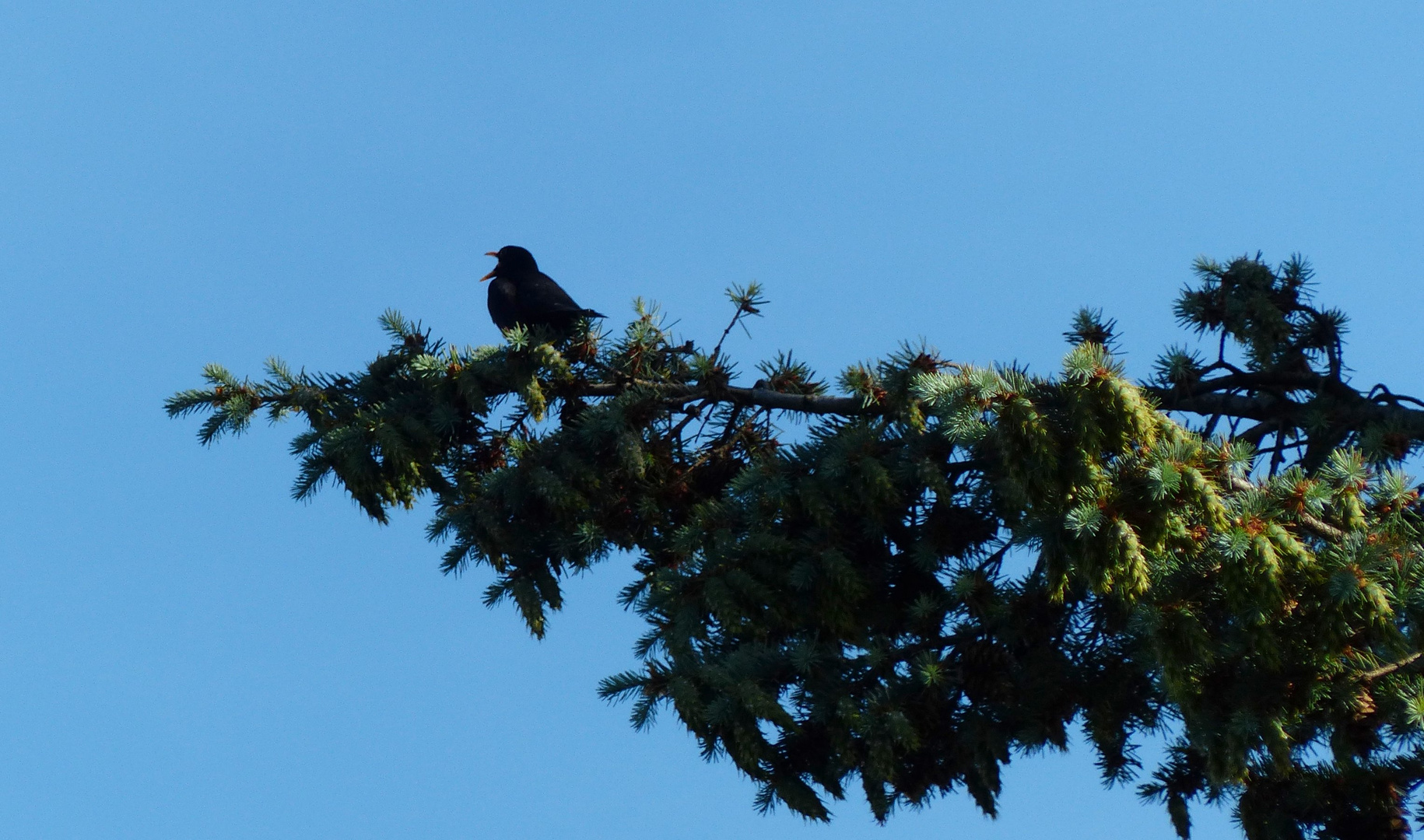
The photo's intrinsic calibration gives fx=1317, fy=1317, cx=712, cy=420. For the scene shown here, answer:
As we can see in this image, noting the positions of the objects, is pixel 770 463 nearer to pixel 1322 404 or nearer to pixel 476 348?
pixel 476 348

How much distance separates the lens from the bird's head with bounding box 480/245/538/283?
7910mm

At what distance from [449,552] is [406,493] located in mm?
607

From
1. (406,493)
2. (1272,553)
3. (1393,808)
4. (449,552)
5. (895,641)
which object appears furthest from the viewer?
(406,493)

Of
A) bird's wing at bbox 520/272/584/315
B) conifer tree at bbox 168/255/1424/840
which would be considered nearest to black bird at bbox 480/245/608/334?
bird's wing at bbox 520/272/584/315

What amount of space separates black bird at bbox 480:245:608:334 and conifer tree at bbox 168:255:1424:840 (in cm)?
116

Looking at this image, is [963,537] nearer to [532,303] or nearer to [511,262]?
[532,303]

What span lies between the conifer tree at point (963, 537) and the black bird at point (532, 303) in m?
1.16

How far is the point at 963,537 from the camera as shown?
455 cm

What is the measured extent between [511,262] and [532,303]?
49.1 inches

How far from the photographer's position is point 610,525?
509 centimetres

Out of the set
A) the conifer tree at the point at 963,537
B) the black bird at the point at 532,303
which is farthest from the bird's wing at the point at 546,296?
the conifer tree at the point at 963,537

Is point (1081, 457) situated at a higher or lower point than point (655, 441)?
lower

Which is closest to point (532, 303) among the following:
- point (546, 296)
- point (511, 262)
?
point (546, 296)

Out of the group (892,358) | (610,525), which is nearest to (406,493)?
(610,525)
